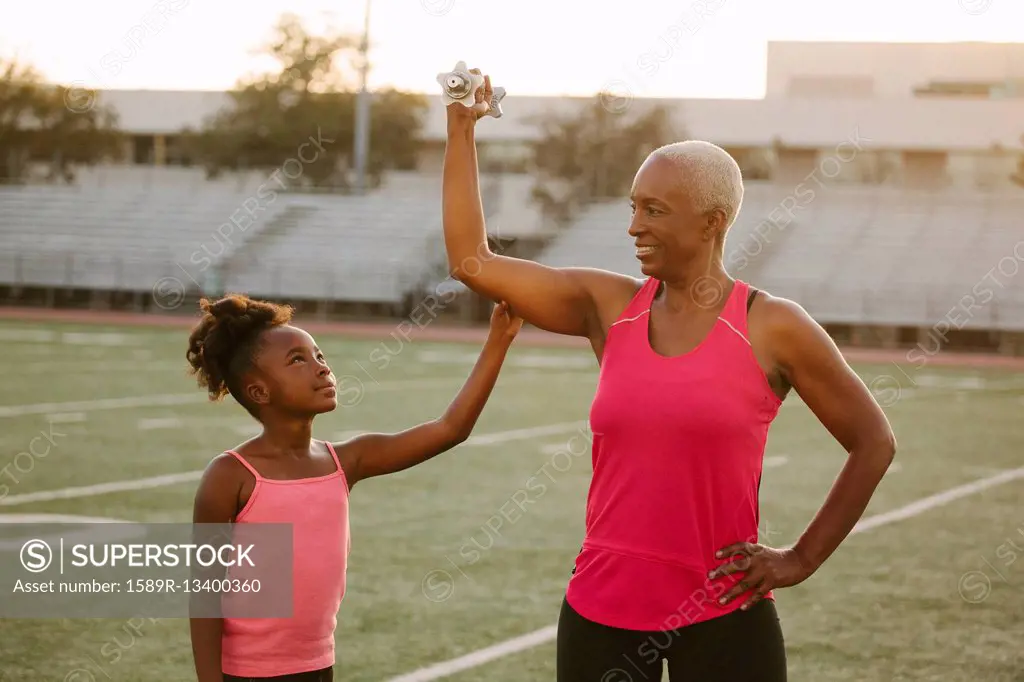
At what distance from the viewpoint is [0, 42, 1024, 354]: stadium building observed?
109ft

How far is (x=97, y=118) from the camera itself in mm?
47812

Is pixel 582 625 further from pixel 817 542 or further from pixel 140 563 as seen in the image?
pixel 140 563

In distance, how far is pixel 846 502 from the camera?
296 centimetres

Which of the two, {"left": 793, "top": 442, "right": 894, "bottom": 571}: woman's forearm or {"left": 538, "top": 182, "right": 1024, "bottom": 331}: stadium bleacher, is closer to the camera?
{"left": 793, "top": 442, "right": 894, "bottom": 571}: woman's forearm

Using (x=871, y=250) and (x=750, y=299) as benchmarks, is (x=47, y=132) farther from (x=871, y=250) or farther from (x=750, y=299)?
(x=750, y=299)

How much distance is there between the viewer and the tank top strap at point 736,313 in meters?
2.88

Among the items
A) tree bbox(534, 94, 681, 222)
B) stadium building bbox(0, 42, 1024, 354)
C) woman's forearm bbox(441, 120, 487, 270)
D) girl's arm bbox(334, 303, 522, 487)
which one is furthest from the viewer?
tree bbox(534, 94, 681, 222)

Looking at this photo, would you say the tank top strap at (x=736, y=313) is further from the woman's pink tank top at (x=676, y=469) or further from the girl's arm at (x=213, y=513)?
the girl's arm at (x=213, y=513)

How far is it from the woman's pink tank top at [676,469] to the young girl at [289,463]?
0.54 meters

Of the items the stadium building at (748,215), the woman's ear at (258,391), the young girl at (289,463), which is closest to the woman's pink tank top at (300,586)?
the young girl at (289,463)

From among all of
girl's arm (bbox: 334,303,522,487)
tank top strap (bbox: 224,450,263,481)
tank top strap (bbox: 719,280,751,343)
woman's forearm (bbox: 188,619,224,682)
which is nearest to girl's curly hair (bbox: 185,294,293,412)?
tank top strap (bbox: 224,450,263,481)

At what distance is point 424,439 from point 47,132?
4616cm

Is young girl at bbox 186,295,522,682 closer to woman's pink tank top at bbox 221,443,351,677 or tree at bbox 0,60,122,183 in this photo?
woman's pink tank top at bbox 221,443,351,677

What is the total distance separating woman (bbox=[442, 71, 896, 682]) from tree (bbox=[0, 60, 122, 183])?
151 ft
